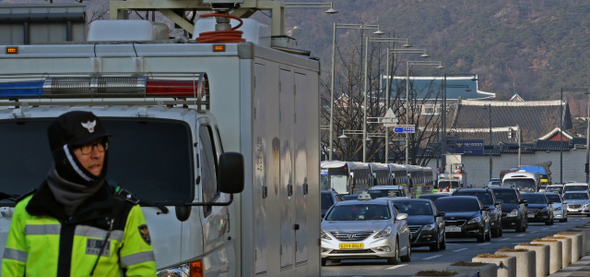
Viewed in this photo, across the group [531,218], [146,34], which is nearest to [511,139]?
[531,218]

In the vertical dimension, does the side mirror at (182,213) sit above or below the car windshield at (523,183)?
above

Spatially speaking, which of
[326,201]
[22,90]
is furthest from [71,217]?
[326,201]

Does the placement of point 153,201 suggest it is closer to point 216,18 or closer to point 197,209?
point 197,209

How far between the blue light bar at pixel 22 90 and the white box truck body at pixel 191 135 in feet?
0.04

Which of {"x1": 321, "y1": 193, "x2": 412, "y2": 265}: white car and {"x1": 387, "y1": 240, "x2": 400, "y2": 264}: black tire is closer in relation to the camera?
{"x1": 321, "y1": 193, "x2": 412, "y2": 265}: white car

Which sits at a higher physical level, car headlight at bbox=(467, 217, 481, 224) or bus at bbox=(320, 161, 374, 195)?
bus at bbox=(320, 161, 374, 195)

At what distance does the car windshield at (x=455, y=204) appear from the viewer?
1342 inches

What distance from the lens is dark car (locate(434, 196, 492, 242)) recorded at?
3297 cm

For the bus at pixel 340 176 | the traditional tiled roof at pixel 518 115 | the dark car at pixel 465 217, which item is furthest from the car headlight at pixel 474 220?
the traditional tiled roof at pixel 518 115

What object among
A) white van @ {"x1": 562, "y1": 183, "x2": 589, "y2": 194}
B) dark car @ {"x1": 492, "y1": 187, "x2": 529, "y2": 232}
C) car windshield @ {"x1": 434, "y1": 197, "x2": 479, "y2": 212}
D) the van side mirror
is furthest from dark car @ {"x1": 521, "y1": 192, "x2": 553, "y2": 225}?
the van side mirror

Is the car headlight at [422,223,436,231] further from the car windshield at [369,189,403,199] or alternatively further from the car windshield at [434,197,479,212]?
the car windshield at [369,189,403,199]

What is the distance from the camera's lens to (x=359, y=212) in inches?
979

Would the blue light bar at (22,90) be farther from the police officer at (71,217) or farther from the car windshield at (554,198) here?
the car windshield at (554,198)

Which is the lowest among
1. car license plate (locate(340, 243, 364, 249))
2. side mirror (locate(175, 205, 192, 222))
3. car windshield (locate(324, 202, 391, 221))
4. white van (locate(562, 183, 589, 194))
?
white van (locate(562, 183, 589, 194))
